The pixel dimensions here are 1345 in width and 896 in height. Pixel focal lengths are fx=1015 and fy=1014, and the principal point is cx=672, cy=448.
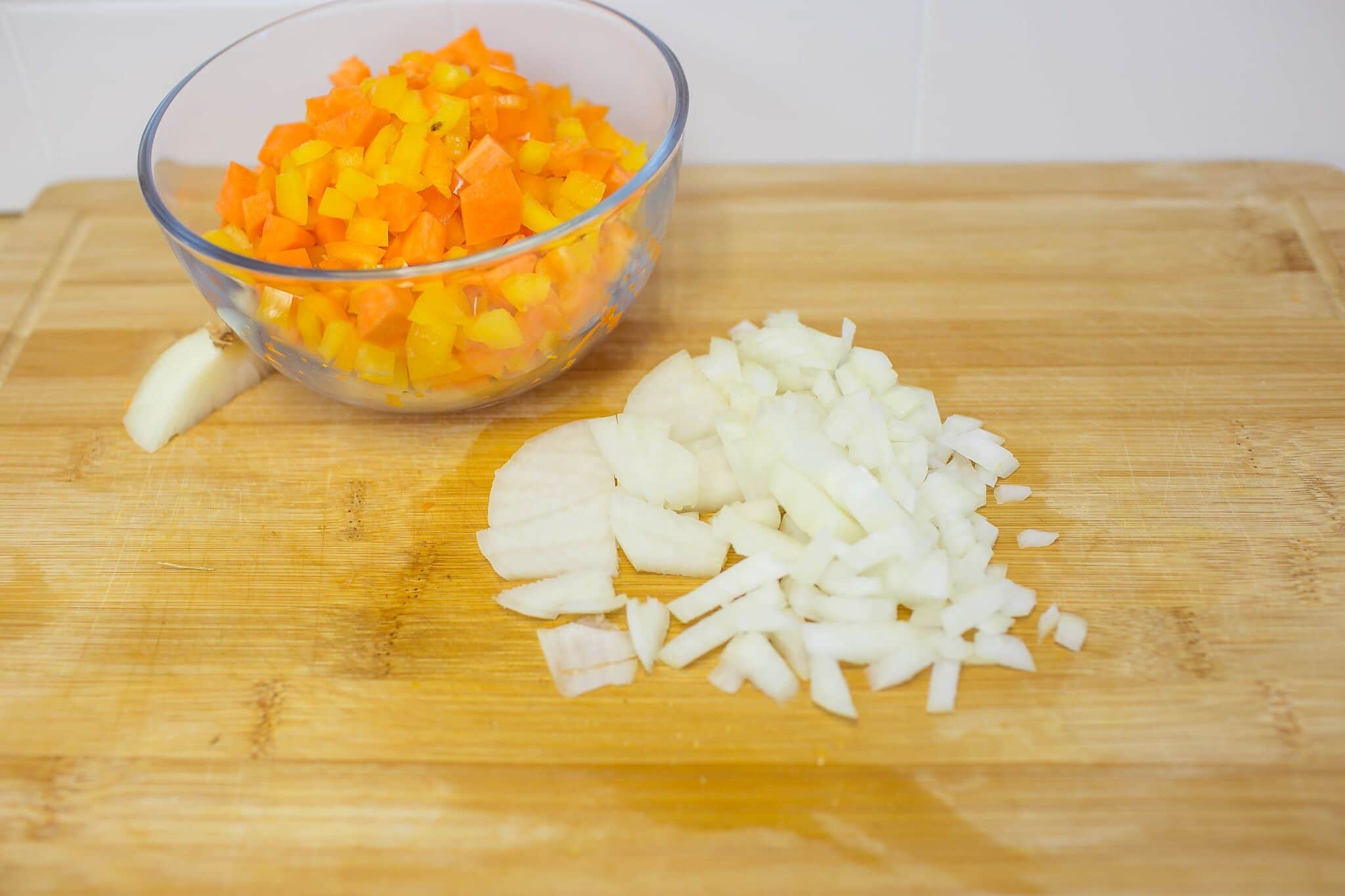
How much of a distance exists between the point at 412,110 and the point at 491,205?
174 millimetres

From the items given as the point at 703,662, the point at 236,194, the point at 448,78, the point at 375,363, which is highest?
the point at 448,78

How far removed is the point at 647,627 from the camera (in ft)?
3.47

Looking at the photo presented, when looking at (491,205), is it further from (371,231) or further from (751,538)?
(751,538)

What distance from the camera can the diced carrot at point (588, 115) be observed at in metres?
1.40

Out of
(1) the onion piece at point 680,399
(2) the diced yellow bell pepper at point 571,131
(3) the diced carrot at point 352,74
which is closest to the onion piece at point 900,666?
(1) the onion piece at point 680,399

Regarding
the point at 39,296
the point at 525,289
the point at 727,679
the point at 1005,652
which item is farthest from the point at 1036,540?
the point at 39,296

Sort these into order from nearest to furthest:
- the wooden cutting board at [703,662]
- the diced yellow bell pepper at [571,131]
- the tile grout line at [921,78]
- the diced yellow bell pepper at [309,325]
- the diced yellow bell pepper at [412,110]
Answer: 1. the wooden cutting board at [703,662]
2. the diced yellow bell pepper at [309,325]
3. the diced yellow bell pepper at [412,110]
4. the diced yellow bell pepper at [571,131]
5. the tile grout line at [921,78]

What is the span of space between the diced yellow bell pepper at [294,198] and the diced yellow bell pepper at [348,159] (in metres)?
0.05

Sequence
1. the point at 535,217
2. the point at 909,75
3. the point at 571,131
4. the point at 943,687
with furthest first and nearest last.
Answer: the point at 909,75, the point at 571,131, the point at 535,217, the point at 943,687

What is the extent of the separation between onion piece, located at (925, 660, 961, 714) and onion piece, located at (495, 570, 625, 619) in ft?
1.10

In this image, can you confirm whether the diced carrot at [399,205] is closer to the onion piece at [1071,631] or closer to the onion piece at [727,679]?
the onion piece at [727,679]

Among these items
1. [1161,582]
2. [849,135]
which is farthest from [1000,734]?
[849,135]

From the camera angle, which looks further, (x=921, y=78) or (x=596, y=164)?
(x=921, y=78)

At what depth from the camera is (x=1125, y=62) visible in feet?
5.43
